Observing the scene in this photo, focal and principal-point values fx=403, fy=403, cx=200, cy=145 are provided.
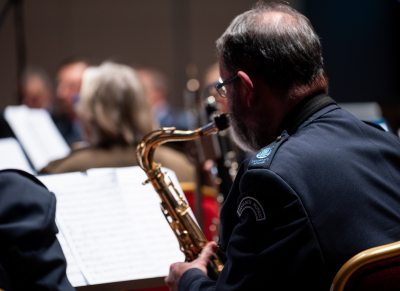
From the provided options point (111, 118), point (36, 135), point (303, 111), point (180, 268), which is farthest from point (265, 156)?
point (36, 135)

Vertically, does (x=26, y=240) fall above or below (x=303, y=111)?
below

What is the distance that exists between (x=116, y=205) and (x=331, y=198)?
0.91m

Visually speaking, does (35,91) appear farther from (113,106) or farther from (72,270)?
(72,270)

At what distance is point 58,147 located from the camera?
3.14 meters

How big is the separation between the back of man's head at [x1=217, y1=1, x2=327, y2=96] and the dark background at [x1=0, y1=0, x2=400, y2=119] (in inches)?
215

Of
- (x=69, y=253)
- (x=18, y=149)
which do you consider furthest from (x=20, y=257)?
(x=18, y=149)

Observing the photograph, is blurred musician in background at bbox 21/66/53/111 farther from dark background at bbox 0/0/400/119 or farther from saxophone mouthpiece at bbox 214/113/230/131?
saxophone mouthpiece at bbox 214/113/230/131

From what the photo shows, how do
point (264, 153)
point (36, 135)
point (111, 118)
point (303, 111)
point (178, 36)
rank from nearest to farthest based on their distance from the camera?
point (264, 153), point (303, 111), point (111, 118), point (36, 135), point (178, 36)

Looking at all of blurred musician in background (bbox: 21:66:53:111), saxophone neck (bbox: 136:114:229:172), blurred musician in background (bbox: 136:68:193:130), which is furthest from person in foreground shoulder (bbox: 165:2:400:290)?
blurred musician in background (bbox: 136:68:193:130)

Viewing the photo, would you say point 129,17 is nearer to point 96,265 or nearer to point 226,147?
point 226,147

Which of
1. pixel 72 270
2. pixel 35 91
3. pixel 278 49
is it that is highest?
pixel 278 49

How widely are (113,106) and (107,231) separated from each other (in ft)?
3.33

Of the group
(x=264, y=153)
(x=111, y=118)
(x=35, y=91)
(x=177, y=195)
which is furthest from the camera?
(x=35, y=91)

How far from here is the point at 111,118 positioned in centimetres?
238
